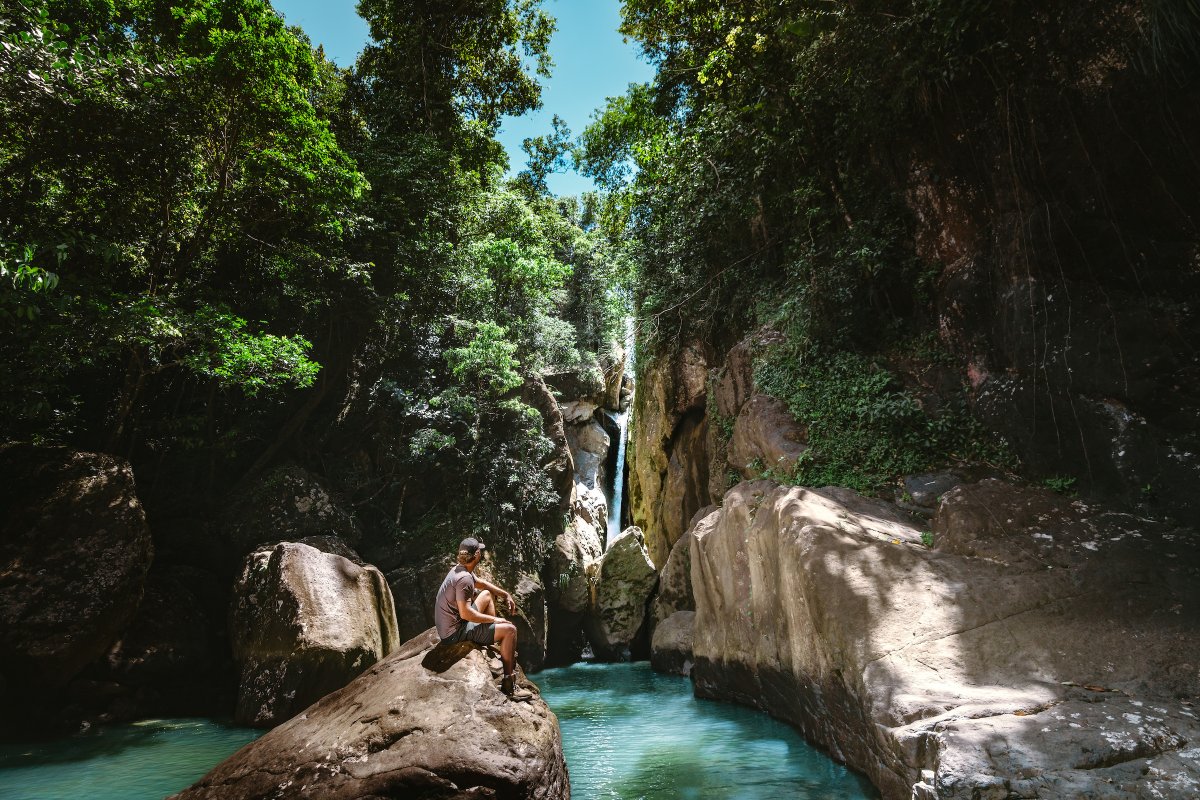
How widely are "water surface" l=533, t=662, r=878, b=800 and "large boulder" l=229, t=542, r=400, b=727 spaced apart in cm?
368

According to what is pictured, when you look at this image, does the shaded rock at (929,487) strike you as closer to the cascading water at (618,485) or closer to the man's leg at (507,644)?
the man's leg at (507,644)

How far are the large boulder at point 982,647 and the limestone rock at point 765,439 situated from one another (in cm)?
156

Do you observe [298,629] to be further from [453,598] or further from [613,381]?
[613,381]

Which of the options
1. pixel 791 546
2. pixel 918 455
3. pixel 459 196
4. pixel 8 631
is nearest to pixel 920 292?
pixel 918 455

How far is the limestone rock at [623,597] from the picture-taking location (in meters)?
16.1

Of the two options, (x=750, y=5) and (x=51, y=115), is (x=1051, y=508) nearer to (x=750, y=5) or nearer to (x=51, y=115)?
(x=750, y=5)

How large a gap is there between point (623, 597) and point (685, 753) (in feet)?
28.9

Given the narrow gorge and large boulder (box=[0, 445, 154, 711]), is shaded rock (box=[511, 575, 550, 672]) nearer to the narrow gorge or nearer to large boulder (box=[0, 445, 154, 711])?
the narrow gorge

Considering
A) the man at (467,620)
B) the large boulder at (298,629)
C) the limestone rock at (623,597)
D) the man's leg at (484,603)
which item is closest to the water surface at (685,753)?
the man at (467,620)

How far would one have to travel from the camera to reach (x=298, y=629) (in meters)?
9.45

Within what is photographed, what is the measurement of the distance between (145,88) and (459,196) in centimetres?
798

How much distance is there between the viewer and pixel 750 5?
32.9 ft

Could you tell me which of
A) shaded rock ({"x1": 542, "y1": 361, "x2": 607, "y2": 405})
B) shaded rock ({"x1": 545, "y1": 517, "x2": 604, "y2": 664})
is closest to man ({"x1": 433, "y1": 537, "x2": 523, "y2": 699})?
shaded rock ({"x1": 545, "y1": 517, "x2": 604, "y2": 664})

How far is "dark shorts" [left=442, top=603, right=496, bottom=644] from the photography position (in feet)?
18.1
